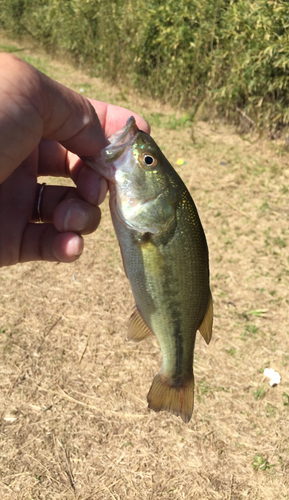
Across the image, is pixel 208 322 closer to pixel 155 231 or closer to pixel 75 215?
pixel 155 231

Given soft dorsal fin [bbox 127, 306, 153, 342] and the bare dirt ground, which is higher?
soft dorsal fin [bbox 127, 306, 153, 342]

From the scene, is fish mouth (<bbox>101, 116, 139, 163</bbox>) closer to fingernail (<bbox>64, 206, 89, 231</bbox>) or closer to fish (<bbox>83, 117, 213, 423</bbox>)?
fish (<bbox>83, 117, 213, 423</bbox>)

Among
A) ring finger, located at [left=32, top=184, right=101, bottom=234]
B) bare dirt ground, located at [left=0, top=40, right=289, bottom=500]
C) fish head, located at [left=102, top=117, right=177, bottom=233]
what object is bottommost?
bare dirt ground, located at [left=0, top=40, right=289, bottom=500]

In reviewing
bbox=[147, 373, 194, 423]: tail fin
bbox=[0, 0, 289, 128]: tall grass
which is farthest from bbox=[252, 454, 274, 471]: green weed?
bbox=[0, 0, 289, 128]: tall grass

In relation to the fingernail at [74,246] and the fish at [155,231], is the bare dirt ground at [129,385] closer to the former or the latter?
the fish at [155,231]

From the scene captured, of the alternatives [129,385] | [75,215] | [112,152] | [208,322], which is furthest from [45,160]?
[129,385]

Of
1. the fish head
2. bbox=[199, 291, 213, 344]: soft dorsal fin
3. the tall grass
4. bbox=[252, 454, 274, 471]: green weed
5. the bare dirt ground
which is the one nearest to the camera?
the fish head

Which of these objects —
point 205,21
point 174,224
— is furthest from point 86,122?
point 205,21

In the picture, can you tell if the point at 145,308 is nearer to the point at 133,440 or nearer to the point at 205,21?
the point at 133,440
